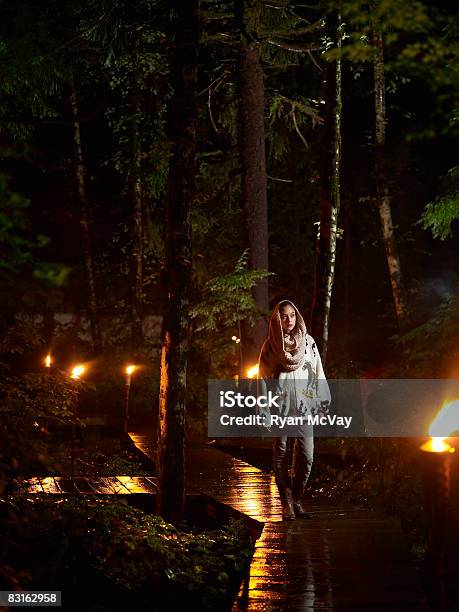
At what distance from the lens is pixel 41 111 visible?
43.1 feet

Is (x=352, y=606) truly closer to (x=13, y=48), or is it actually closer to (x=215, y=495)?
(x=215, y=495)

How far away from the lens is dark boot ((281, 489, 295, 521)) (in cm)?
866

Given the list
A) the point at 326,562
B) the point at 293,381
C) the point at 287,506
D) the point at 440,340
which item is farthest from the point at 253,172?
the point at 326,562

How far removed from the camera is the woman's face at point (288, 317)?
27.7 ft

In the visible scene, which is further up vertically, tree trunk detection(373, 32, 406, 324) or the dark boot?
tree trunk detection(373, 32, 406, 324)

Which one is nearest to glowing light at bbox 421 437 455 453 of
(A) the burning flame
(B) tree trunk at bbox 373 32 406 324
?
(A) the burning flame

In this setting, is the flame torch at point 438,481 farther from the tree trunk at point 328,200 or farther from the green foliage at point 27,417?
the tree trunk at point 328,200

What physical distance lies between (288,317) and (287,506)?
83.3 inches

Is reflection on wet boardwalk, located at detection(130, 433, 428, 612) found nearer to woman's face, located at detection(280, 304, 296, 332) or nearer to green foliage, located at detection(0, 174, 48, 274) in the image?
woman's face, located at detection(280, 304, 296, 332)

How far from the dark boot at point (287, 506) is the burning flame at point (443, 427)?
139 inches

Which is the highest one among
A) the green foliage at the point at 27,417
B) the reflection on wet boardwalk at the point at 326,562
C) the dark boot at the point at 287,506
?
the green foliage at the point at 27,417

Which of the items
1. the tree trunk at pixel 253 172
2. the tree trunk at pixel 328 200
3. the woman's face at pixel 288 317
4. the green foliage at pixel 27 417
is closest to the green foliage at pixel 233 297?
the tree trunk at pixel 253 172

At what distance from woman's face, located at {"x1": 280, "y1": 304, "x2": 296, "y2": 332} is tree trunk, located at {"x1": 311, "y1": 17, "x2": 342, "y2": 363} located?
284 cm

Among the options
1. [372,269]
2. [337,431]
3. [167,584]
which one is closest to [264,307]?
[337,431]
